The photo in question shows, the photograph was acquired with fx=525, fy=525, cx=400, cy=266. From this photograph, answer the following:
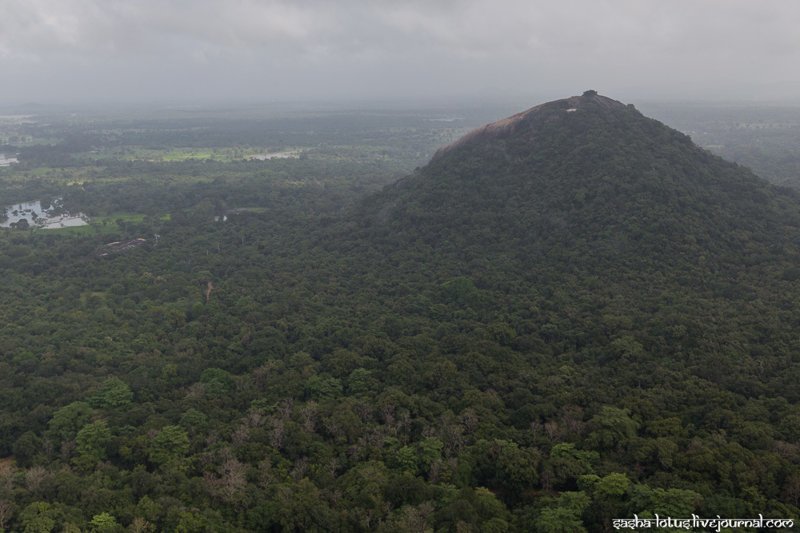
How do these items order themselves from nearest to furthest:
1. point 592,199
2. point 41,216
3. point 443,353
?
1. point 443,353
2. point 592,199
3. point 41,216

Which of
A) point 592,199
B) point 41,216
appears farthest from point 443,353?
point 41,216

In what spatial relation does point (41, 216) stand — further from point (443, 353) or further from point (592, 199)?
point (592, 199)

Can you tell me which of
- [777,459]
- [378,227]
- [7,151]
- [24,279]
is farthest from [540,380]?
[7,151]

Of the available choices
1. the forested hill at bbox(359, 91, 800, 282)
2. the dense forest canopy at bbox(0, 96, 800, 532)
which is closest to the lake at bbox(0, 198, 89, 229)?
the dense forest canopy at bbox(0, 96, 800, 532)

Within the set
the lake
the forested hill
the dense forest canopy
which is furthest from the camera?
the lake

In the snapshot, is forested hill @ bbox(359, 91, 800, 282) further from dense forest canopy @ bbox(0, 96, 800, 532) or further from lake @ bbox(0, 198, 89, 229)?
lake @ bbox(0, 198, 89, 229)

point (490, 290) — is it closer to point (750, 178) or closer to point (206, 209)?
point (750, 178)

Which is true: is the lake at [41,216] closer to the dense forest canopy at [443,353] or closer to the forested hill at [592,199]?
the dense forest canopy at [443,353]
